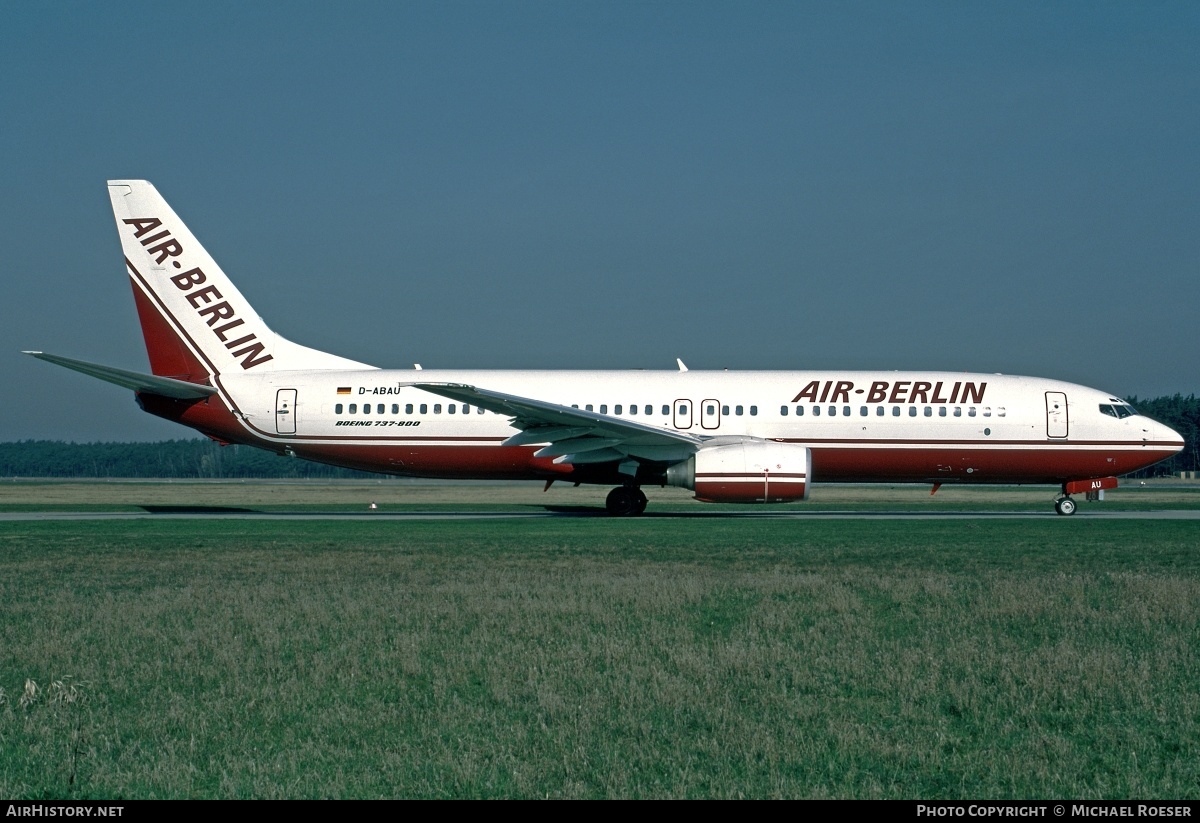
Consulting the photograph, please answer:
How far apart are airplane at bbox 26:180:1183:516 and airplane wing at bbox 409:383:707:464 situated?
0.34ft

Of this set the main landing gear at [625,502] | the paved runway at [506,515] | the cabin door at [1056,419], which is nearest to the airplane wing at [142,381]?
the paved runway at [506,515]

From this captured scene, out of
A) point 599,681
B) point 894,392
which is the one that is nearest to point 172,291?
point 894,392

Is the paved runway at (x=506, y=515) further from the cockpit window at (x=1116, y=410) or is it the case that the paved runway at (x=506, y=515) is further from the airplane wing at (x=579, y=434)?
the cockpit window at (x=1116, y=410)

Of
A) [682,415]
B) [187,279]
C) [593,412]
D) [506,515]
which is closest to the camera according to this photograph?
[593,412]

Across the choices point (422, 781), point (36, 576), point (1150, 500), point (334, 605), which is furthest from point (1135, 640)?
point (1150, 500)

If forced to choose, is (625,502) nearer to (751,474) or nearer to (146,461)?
(751,474)

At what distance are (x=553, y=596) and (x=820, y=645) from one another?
3.45 meters

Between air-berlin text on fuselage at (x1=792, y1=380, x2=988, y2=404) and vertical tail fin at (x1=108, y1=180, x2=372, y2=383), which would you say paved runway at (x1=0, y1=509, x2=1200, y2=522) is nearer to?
air-berlin text on fuselage at (x1=792, y1=380, x2=988, y2=404)

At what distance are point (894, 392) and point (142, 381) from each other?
1816 centimetres

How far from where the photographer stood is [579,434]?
1049 inches

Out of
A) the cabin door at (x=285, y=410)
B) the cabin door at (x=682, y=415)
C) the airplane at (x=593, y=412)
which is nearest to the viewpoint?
the airplane at (x=593, y=412)

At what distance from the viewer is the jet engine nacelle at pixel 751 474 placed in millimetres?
25031

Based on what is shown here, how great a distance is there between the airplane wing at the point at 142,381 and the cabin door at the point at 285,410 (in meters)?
1.63

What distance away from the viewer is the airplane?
2778cm
